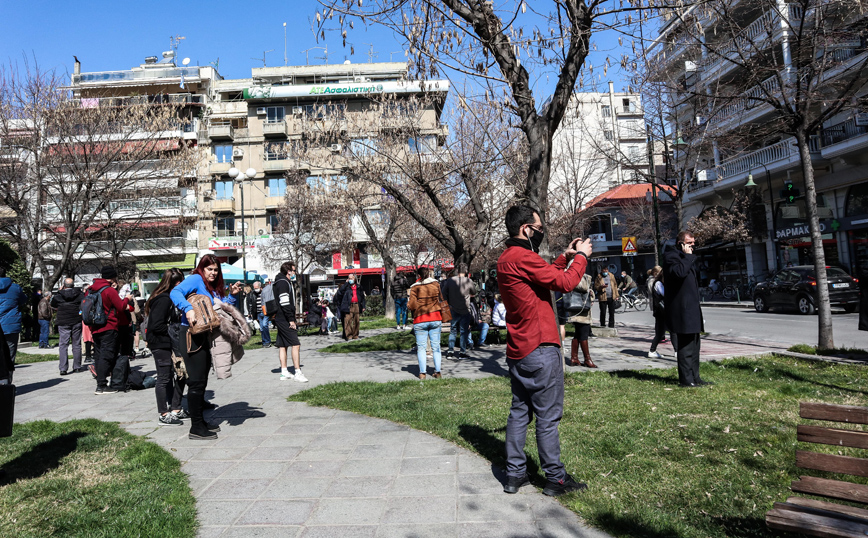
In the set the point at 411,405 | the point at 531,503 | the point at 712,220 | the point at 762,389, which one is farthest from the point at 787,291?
the point at 531,503

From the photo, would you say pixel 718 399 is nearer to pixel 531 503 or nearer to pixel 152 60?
pixel 531 503

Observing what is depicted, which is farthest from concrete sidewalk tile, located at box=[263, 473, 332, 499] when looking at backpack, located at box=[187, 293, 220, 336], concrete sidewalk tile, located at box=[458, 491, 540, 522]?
backpack, located at box=[187, 293, 220, 336]

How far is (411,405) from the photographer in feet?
23.3

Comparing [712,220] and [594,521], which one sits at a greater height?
[712,220]

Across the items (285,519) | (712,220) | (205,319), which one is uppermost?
(712,220)

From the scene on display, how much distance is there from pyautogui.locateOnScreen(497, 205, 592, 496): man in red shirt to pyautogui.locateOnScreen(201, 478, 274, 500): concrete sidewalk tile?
5.89 ft

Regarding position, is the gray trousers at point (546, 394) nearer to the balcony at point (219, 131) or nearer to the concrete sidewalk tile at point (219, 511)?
the concrete sidewalk tile at point (219, 511)

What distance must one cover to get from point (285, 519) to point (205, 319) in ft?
8.63

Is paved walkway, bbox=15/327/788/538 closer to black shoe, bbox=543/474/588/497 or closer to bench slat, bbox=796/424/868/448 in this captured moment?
black shoe, bbox=543/474/588/497

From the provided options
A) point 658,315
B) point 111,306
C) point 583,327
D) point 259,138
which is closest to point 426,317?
point 583,327

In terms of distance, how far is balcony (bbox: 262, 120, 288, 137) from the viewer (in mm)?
48312

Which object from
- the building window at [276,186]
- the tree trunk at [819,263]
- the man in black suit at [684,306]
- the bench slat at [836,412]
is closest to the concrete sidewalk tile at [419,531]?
the bench slat at [836,412]

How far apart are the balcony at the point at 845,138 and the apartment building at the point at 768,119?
48mm

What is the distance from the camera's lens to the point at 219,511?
3.99 m
